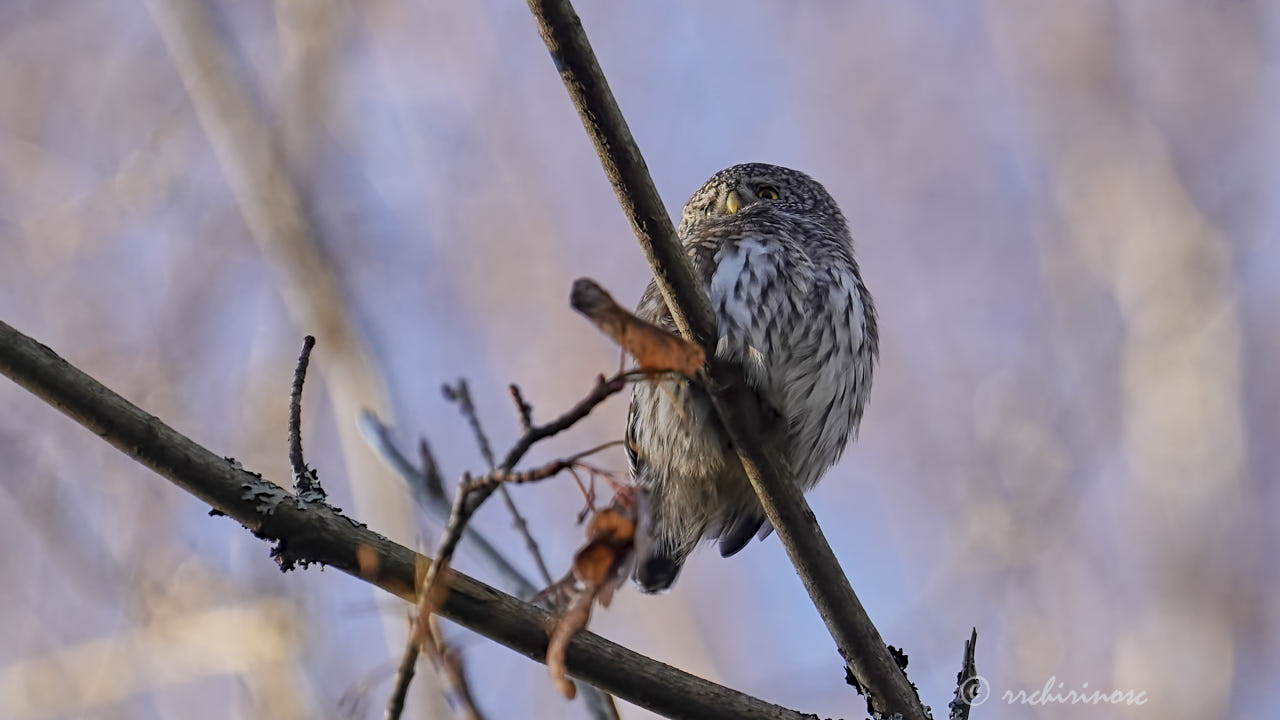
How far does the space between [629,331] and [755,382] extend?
178cm

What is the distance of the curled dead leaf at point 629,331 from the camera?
168cm

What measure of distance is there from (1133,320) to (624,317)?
665 cm

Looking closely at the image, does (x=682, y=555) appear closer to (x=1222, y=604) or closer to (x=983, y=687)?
(x=983, y=687)

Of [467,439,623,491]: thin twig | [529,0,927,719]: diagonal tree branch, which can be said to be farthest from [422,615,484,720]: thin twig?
[529,0,927,719]: diagonal tree branch

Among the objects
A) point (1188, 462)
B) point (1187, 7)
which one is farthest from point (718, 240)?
point (1187, 7)

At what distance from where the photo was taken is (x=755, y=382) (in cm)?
345

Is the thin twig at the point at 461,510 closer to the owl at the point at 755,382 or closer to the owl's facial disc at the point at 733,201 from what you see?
the owl at the point at 755,382

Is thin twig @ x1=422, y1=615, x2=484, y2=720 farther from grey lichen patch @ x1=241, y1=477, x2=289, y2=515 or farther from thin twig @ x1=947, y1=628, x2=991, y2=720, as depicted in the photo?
thin twig @ x1=947, y1=628, x2=991, y2=720

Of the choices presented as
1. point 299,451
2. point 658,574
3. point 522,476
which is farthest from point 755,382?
point 522,476

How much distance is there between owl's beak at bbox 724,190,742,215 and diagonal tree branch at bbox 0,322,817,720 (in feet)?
8.41

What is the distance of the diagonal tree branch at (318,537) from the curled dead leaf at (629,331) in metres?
0.66

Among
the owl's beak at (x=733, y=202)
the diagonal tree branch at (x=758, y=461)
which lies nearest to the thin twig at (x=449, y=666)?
the diagonal tree branch at (x=758, y=461)

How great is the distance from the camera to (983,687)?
128 inches

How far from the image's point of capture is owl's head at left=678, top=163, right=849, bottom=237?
4.79 meters
